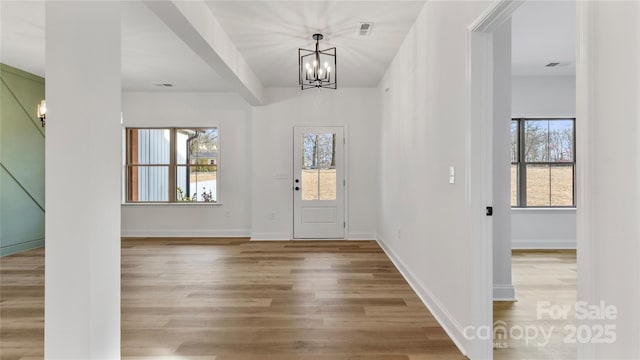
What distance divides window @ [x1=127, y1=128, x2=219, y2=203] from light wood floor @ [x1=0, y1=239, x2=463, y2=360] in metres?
1.83

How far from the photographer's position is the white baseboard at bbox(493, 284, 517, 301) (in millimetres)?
3104

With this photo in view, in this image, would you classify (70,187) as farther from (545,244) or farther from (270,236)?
(545,244)

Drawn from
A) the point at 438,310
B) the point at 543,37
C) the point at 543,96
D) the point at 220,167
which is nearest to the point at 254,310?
the point at 438,310

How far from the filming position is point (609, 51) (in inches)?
43.1

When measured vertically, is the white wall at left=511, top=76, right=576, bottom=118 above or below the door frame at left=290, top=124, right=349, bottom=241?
above

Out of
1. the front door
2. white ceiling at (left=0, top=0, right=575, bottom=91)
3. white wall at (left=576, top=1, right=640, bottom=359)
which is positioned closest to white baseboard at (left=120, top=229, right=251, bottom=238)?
the front door

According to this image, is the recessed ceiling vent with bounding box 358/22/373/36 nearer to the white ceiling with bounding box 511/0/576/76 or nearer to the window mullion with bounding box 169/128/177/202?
the white ceiling with bounding box 511/0/576/76

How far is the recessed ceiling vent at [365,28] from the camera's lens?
3.38 metres

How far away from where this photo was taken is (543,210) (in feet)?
17.2

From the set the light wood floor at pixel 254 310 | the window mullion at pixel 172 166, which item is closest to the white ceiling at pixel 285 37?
the window mullion at pixel 172 166

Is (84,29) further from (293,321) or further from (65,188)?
Result: (293,321)

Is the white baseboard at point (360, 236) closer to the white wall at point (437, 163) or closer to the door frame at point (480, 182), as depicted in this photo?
the white wall at point (437, 163)

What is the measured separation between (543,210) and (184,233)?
629 centimetres

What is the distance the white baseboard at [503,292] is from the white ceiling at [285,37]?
2.68 m
